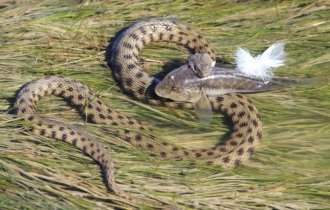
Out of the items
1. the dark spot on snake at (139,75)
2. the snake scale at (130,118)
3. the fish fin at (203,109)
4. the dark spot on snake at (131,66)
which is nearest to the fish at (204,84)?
the fish fin at (203,109)

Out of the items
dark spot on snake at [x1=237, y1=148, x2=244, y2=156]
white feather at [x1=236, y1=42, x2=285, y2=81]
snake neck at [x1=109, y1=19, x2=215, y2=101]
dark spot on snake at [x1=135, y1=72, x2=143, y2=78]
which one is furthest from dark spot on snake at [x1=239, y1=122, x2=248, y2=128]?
dark spot on snake at [x1=135, y1=72, x2=143, y2=78]

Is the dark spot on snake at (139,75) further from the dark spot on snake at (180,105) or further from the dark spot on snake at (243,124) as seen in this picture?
the dark spot on snake at (243,124)

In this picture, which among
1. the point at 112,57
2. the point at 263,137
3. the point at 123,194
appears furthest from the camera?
the point at 112,57

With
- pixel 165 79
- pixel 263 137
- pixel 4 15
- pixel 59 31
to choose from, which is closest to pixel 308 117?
pixel 263 137

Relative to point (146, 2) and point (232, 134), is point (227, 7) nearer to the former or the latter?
point (146, 2)

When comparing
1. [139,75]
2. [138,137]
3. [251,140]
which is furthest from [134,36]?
[251,140]
